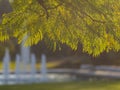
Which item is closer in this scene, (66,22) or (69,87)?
(66,22)

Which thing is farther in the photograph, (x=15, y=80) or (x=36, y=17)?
(x=15, y=80)

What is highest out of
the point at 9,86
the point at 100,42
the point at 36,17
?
the point at 36,17

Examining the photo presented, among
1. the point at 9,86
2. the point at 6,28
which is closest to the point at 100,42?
the point at 6,28

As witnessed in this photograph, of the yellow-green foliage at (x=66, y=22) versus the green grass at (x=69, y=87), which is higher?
the yellow-green foliage at (x=66, y=22)

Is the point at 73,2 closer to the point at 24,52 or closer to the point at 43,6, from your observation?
the point at 43,6

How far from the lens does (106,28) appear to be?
28.5 ft

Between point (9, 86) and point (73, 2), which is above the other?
point (73, 2)

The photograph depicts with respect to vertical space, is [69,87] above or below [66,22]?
below

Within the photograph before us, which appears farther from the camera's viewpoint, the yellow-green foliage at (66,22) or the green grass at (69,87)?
the green grass at (69,87)

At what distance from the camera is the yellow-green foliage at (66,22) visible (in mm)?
8602

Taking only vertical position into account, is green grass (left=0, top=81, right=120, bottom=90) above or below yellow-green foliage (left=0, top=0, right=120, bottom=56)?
below

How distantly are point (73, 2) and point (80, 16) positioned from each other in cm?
34

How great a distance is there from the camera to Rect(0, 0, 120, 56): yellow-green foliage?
8.60 metres

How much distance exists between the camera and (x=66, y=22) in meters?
8.66
